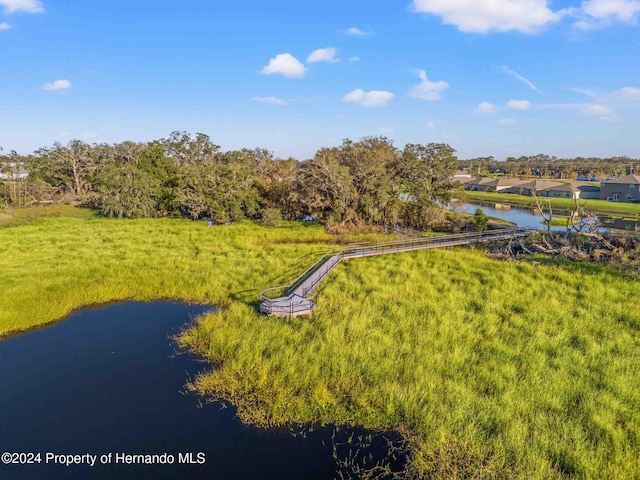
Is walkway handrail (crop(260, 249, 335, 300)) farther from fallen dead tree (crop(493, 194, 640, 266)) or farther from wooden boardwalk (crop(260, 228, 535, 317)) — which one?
fallen dead tree (crop(493, 194, 640, 266))

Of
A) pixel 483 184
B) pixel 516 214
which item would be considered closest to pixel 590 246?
pixel 516 214

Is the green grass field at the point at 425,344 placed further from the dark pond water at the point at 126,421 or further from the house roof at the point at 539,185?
the house roof at the point at 539,185

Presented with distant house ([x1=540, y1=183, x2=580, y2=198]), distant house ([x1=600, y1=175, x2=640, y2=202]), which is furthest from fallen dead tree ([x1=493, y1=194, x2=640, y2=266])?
distant house ([x1=540, y1=183, x2=580, y2=198])

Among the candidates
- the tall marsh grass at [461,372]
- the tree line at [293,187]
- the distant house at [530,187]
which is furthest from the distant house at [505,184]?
the tall marsh grass at [461,372]

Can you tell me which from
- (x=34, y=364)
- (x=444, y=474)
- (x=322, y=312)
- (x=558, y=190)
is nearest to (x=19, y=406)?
(x=34, y=364)

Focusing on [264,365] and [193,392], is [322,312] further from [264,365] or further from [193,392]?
[193,392]

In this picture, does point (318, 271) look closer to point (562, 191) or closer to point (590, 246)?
point (590, 246)
